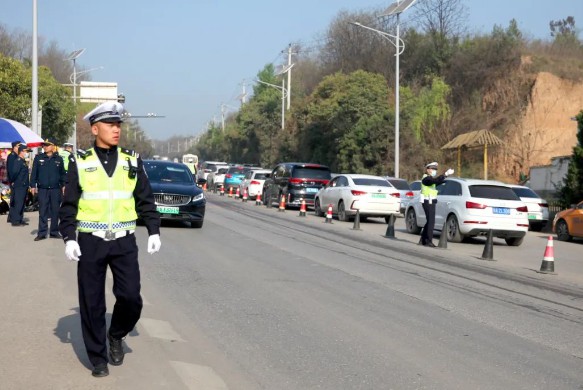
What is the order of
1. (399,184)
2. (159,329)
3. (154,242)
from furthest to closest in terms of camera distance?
(399,184) → (159,329) → (154,242)

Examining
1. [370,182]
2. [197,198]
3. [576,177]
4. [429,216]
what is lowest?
[429,216]

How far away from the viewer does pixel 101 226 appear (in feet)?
20.6

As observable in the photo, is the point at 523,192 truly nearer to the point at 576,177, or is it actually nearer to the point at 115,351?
the point at 576,177

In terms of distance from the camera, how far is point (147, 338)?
7.83 m

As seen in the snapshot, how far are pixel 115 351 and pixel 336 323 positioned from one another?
2.82m

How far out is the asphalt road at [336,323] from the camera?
666 cm

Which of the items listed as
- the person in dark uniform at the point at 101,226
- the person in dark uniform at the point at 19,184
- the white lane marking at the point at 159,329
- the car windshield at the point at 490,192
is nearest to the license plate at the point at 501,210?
the car windshield at the point at 490,192

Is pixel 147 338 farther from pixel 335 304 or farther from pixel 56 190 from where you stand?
pixel 56 190

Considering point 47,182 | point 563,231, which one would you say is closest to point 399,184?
point 563,231

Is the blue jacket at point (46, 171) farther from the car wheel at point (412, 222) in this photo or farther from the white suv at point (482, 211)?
the car wheel at point (412, 222)

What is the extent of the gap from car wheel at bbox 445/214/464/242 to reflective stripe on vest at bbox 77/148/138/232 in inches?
600

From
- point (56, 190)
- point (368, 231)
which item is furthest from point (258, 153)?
point (56, 190)

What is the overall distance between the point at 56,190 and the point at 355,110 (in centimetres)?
3503

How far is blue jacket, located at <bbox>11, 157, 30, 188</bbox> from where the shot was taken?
19219 millimetres
